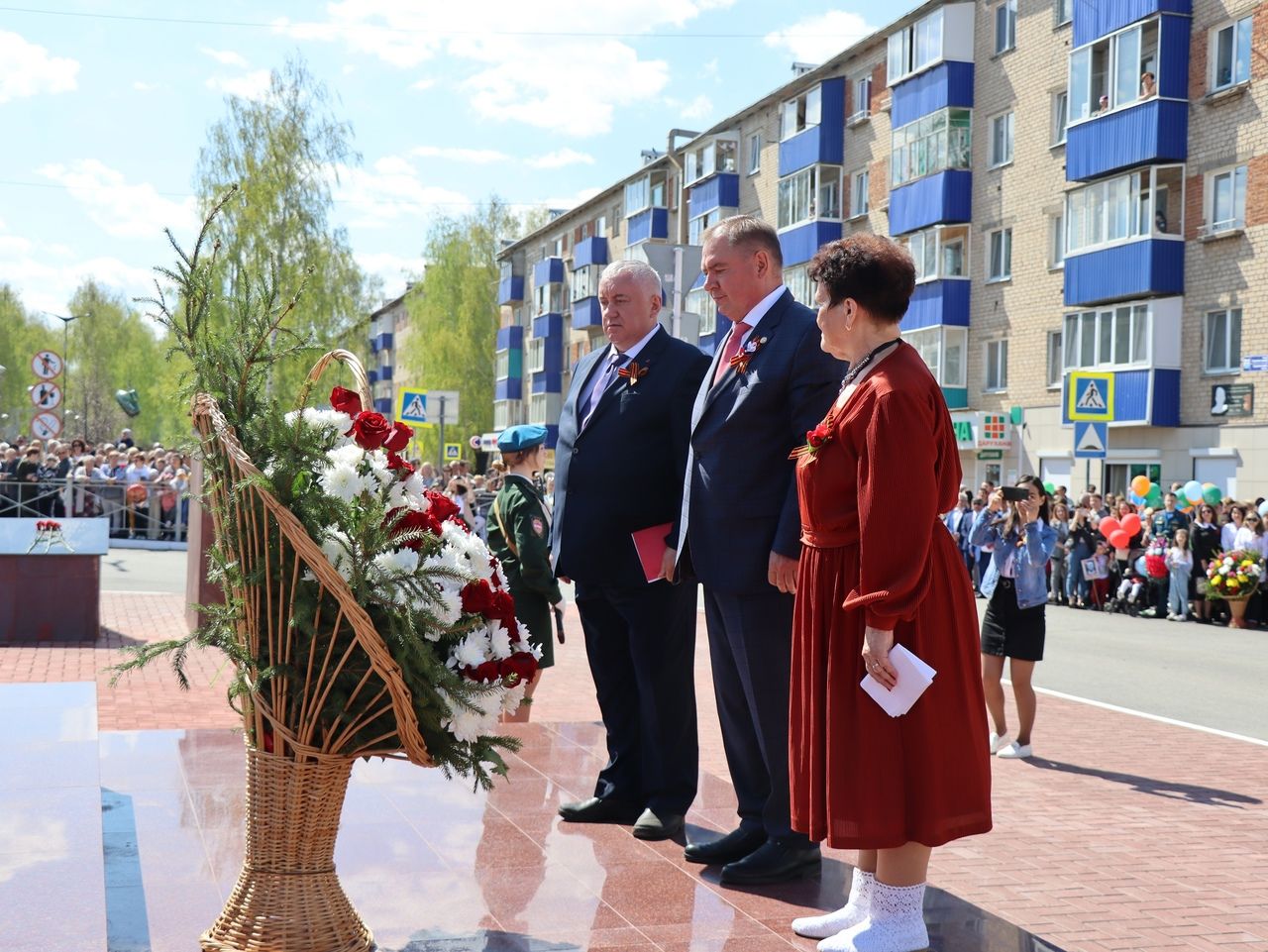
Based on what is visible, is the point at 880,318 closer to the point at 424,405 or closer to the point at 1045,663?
the point at 1045,663

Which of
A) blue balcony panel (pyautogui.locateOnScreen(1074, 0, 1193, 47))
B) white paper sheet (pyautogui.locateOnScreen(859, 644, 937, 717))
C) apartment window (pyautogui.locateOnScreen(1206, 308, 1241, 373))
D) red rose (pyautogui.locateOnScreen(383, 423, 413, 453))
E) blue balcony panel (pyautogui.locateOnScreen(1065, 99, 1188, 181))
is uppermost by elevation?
blue balcony panel (pyautogui.locateOnScreen(1074, 0, 1193, 47))

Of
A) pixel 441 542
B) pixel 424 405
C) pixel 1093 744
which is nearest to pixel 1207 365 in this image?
pixel 424 405

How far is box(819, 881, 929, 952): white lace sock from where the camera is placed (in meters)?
4.20

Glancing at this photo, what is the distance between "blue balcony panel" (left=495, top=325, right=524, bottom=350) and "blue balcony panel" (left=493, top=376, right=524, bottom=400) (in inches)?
62.9

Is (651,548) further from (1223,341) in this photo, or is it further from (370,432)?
(1223,341)

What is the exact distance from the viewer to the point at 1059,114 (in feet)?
112

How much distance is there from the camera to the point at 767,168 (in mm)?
48375

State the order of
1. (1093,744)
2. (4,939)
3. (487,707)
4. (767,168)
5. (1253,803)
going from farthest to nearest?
(767,168), (1093,744), (1253,803), (487,707), (4,939)

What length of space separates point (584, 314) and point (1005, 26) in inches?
1228

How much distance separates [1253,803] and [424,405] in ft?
66.7

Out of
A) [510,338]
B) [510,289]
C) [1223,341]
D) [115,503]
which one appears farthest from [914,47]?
[510,289]

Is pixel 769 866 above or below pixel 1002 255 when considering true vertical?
below

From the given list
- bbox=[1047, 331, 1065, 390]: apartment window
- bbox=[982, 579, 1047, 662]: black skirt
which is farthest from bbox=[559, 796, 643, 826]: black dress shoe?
bbox=[1047, 331, 1065, 390]: apartment window

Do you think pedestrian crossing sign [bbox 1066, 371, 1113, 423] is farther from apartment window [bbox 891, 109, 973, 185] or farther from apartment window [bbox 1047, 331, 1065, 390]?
apartment window [bbox 891, 109, 973, 185]
